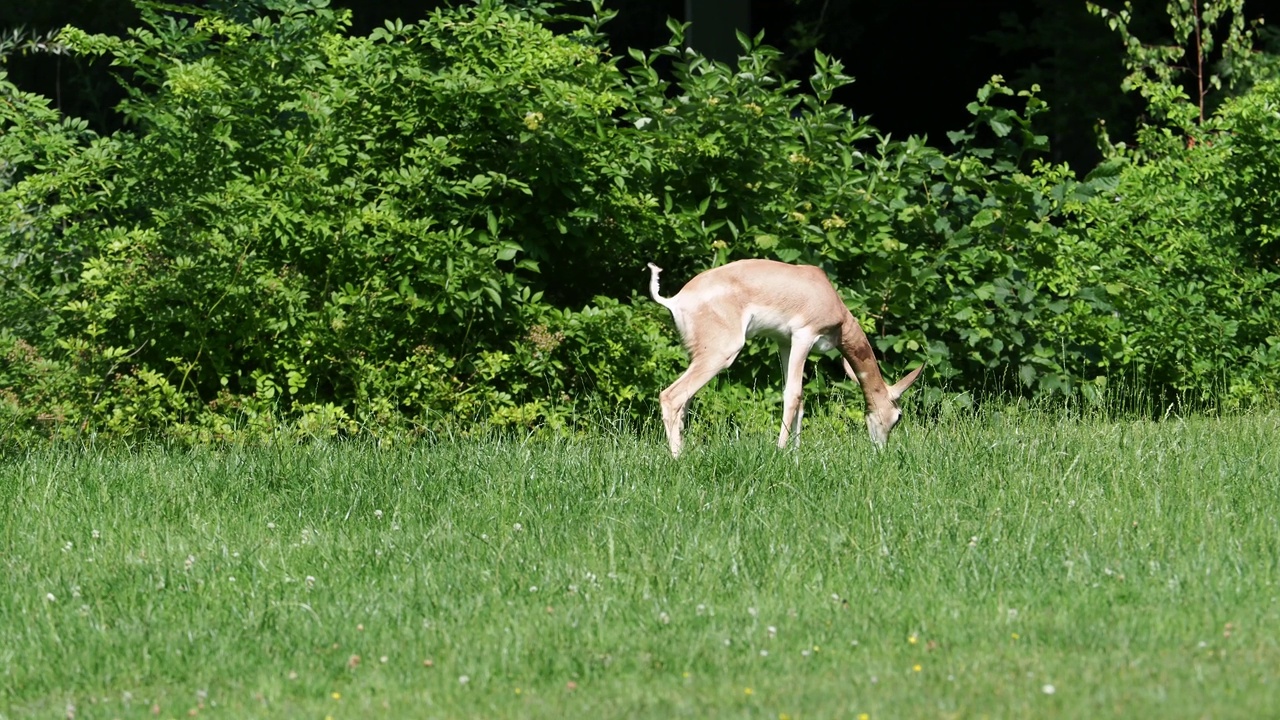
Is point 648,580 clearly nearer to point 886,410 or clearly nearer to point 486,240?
point 886,410

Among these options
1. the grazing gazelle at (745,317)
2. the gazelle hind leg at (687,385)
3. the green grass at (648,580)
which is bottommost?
the green grass at (648,580)

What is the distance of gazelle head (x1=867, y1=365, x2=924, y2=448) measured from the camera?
26.7 ft

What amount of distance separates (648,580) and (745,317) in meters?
2.74

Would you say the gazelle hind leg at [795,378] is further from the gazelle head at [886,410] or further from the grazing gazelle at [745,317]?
the gazelle head at [886,410]

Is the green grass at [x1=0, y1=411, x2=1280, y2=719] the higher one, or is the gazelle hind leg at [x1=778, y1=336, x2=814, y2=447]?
the gazelle hind leg at [x1=778, y1=336, x2=814, y2=447]

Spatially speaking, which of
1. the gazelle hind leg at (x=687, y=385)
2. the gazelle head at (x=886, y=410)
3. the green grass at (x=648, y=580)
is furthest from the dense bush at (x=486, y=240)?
the gazelle head at (x=886, y=410)

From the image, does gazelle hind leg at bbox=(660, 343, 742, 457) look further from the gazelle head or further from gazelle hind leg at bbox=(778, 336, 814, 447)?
the gazelle head

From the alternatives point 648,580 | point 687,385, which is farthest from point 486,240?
point 648,580

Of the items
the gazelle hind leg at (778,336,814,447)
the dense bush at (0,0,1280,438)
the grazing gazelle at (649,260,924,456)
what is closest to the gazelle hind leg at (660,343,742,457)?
the grazing gazelle at (649,260,924,456)

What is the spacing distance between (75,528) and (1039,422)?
5.08m

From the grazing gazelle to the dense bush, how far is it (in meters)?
0.68

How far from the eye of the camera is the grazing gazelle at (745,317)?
309 inches

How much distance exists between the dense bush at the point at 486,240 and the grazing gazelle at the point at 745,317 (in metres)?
0.68

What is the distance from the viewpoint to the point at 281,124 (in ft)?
28.0
